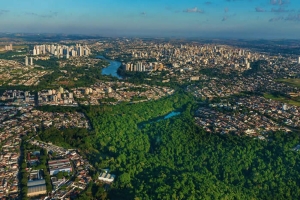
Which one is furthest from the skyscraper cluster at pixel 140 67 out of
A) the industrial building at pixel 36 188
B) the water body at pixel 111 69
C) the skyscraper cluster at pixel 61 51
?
the industrial building at pixel 36 188

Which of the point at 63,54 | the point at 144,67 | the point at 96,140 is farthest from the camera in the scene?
the point at 63,54

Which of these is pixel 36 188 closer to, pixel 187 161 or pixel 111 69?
pixel 187 161

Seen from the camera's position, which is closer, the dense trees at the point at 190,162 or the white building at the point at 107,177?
the dense trees at the point at 190,162

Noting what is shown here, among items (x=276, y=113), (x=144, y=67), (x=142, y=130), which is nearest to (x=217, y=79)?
(x=144, y=67)

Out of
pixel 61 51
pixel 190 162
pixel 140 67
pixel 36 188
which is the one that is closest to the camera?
pixel 36 188

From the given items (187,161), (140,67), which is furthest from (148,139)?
(140,67)

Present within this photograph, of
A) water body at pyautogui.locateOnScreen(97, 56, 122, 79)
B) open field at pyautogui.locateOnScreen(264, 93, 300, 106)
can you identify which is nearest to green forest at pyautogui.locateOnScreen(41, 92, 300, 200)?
open field at pyautogui.locateOnScreen(264, 93, 300, 106)

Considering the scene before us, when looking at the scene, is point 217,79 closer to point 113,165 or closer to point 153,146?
point 153,146

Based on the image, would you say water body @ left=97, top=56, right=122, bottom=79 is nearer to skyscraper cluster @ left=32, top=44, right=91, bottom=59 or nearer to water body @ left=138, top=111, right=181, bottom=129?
skyscraper cluster @ left=32, top=44, right=91, bottom=59

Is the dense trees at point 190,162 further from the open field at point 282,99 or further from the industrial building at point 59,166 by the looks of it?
the open field at point 282,99
